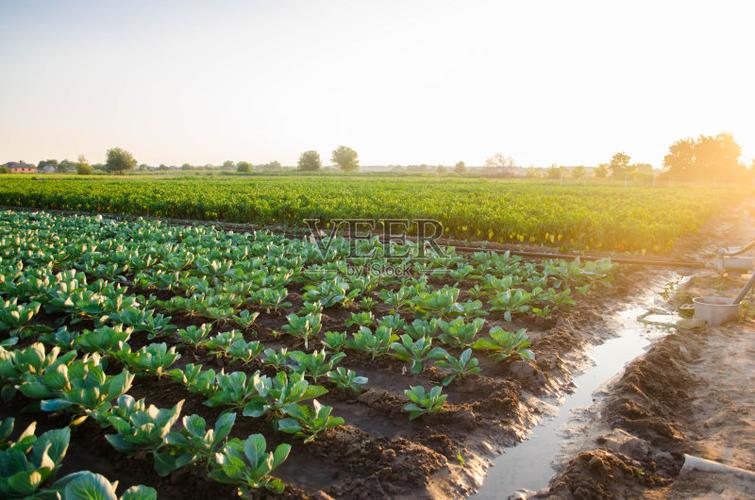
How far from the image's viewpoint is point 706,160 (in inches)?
2667

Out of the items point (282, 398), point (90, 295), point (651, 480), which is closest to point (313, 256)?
point (90, 295)

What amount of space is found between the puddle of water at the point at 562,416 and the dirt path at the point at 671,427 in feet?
0.39

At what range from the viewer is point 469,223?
12.4m

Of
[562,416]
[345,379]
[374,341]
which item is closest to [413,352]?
[374,341]

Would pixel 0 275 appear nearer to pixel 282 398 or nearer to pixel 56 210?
pixel 282 398

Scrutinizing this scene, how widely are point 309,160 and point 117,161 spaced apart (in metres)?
31.5

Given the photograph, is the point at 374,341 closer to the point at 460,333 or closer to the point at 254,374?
the point at 460,333

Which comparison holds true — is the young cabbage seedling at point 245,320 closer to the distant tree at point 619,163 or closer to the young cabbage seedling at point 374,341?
the young cabbage seedling at point 374,341

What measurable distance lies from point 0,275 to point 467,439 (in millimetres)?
5916

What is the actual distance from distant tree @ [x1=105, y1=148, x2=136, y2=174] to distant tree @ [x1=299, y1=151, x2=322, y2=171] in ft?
93.0

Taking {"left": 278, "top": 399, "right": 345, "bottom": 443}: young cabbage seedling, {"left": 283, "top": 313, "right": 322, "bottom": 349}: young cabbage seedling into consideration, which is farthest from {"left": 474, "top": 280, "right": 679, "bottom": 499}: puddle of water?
{"left": 283, "top": 313, "right": 322, "bottom": 349}: young cabbage seedling

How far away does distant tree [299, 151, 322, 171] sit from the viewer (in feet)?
297

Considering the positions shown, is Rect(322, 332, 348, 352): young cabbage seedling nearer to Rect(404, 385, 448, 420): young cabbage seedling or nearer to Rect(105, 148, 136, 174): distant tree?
Rect(404, 385, 448, 420): young cabbage seedling

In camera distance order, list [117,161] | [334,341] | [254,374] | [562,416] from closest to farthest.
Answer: [254,374], [562,416], [334,341], [117,161]
